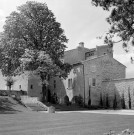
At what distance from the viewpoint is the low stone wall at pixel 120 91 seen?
133ft

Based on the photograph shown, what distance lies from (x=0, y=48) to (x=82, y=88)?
1553cm

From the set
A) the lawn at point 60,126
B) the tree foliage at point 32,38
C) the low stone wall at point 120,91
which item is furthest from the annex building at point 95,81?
the lawn at point 60,126

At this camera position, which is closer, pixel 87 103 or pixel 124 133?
pixel 124 133

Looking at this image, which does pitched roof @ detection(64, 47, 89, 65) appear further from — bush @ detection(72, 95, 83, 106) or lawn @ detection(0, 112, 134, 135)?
lawn @ detection(0, 112, 134, 135)

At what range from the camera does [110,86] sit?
44.7 m

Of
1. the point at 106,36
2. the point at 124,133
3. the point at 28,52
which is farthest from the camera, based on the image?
the point at 28,52

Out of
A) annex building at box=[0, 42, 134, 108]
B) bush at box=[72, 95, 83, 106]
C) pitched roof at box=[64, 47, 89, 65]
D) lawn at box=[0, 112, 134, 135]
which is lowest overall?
lawn at box=[0, 112, 134, 135]

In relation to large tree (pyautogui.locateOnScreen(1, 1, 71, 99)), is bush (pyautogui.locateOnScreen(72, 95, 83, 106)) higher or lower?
lower

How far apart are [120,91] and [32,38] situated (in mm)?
16511

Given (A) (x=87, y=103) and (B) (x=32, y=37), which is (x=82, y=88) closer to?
(A) (x=87, y=103)

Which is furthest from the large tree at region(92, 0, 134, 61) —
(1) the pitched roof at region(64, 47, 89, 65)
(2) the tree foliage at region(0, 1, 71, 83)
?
(1) the pitched roof at region(64, 47, 89, 65)

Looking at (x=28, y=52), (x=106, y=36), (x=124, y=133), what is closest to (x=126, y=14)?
(x=106, y=36)

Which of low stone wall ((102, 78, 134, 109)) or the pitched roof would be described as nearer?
low stone wall ((102, 78, 134, 109))

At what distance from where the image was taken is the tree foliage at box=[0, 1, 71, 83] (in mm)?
39125
